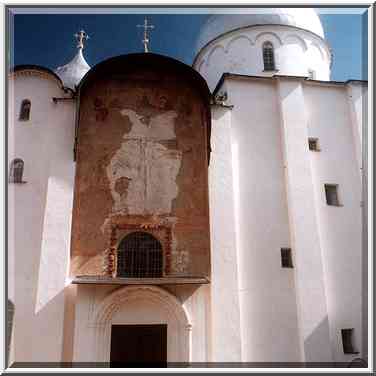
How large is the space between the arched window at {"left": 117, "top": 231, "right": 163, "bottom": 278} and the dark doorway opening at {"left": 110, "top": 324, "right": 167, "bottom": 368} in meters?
→ 1.43

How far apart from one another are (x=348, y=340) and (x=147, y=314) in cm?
602

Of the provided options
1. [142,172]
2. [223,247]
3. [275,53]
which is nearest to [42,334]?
[142,172]

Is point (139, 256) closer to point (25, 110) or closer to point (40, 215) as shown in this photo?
point (40, 215)

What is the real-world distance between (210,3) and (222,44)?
11160 millimetres

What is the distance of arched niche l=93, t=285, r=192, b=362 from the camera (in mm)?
10211

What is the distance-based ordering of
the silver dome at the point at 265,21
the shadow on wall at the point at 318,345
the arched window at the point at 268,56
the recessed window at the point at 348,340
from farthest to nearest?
1. the silver dome at the point at 265,21
2. the arched window at the point at 268,56
3. the recessed window at the point at 348,340
4. the shadow on wall at the point at 318,345

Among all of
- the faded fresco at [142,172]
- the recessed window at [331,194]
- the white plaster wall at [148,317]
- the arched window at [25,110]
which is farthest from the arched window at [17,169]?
the recessed window at [331,194]

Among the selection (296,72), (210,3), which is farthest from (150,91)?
(296,72)

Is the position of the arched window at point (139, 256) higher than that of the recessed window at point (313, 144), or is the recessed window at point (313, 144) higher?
the recessed window at point (313, 144)

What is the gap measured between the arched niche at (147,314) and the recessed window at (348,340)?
15.6ft

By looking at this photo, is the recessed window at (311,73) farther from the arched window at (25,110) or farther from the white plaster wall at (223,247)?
the arched window at (25,110)

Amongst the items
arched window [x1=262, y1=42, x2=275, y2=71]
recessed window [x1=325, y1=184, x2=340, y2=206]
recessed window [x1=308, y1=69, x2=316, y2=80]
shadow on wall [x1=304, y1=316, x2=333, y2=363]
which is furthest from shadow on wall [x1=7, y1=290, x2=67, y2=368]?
recessed window [x1=308, y1=69, x2=316, y2=80]

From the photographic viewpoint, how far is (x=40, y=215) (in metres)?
11.2

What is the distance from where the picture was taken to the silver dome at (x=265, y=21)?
17.0m
